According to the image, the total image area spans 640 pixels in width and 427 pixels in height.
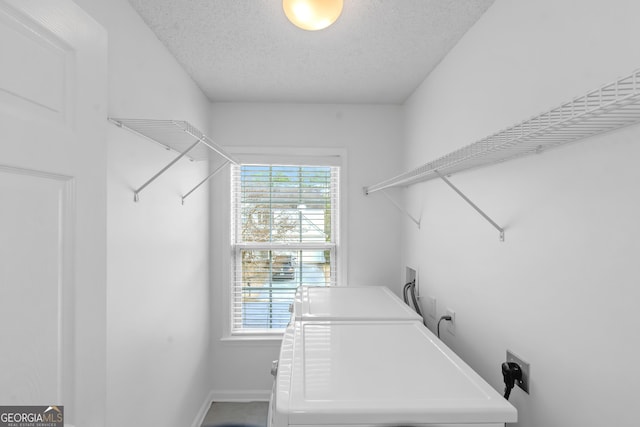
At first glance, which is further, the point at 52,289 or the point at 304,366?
the point at 304,366

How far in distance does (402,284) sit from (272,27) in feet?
7.09

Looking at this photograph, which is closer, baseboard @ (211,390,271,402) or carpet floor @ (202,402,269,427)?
carpet floor @ (202,402,269,427)

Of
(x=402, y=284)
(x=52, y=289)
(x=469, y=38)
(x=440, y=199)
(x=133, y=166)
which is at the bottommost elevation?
(x=402, y=284)

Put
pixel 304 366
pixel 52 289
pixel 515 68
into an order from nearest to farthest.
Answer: pixel 52 289
pixel 304 366
pixel 515 68

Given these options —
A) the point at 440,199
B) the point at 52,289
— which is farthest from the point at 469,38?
the point at 52,289

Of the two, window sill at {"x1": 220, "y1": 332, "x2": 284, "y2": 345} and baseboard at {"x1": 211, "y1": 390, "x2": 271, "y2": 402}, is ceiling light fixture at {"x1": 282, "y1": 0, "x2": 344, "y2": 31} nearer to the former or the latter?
window sill at {"x1": 220, "y1": 332, "x2": 284, "y2": 345}

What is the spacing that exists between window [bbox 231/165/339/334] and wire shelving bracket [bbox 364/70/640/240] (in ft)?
5.55

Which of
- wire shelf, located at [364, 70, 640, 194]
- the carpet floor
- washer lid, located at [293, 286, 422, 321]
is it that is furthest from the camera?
the carpet floor

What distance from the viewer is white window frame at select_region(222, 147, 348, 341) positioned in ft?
9.71

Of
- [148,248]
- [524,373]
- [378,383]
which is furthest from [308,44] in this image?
[524,373]

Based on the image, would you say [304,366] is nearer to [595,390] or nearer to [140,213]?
[595,390]

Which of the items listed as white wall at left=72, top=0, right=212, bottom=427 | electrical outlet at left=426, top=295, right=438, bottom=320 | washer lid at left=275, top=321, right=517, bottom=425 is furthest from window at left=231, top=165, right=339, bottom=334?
washer lid at left=275, top=321, right=517, bottom=425

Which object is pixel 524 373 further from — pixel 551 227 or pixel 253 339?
pixel 253 339

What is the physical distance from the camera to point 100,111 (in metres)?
0.99
